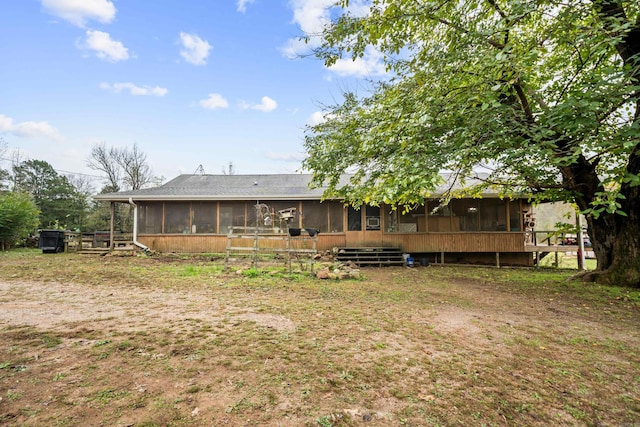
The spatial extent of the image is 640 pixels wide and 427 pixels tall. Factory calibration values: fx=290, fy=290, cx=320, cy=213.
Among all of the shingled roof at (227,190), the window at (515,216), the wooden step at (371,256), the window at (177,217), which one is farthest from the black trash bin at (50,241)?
the window at (515,216)

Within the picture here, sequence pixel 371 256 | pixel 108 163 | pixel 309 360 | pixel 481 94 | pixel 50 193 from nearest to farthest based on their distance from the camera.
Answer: pixel 309 360
pixel 481 94
pixel 371 256
pixel 50 193
pixel 108 163

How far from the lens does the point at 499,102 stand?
5.03 m

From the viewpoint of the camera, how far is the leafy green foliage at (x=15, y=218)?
1359 centimetres

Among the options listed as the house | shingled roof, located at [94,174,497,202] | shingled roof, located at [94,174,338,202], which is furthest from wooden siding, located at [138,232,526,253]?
shingled roof, located at [94,174,338,202]

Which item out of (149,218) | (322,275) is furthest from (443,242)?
(149,218)

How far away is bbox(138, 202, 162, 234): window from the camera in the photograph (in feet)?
41.2

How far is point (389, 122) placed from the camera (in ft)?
16.9

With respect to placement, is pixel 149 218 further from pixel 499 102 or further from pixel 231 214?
pixel 499 102

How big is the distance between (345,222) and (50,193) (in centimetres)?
2620

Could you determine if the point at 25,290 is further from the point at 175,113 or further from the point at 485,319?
the point at 175,113

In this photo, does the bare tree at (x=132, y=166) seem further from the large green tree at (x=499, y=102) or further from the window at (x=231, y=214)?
the large green tree at (x=499, y=102)

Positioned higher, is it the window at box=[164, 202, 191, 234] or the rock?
the window at box=[164, 202, 191, 234]

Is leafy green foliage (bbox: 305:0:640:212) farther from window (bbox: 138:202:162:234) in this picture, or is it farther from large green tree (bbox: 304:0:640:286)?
window (bbox: 138:202:162:234)

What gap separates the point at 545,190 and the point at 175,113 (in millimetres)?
18768
